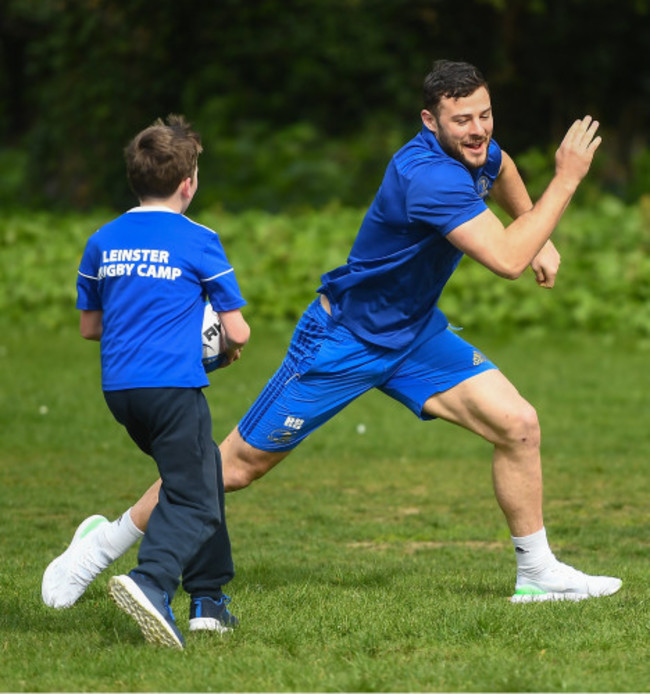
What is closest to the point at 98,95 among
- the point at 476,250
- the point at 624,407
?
the point at 624,407

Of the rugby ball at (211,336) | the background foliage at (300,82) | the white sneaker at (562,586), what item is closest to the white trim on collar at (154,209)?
the rugby ball at (211,336)

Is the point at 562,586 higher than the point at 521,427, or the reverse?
the point at 521,427

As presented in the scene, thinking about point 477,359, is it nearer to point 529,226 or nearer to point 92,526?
point 529,226

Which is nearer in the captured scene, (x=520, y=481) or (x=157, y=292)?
(x=157, y=292)

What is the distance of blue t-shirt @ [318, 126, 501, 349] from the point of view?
5.51 meters

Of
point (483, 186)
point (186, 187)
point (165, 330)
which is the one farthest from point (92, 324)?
point (483, 186)

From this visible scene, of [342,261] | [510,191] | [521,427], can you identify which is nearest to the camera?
[521,427]

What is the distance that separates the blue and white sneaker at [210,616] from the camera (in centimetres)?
510

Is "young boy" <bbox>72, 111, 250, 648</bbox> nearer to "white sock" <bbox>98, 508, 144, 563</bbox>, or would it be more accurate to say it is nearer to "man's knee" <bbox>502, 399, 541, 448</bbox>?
"white sock" <bbox>98, 508, 144, 563</bbox>

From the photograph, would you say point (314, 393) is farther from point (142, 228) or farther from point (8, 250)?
point (8, 250)

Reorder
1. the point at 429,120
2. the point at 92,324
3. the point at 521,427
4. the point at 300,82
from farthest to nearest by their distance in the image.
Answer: the point at 300,82
the point at 521,427
the point at 429,120
the point at 92,324

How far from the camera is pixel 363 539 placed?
7.76m

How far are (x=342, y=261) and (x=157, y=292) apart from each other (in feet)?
35.2

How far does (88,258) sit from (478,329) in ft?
32.9
